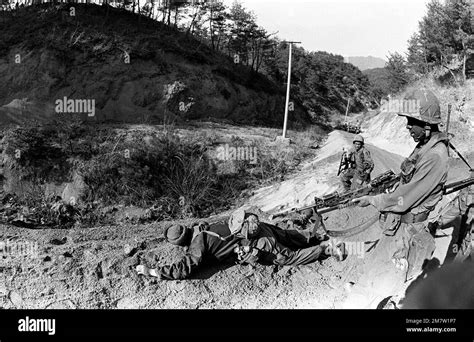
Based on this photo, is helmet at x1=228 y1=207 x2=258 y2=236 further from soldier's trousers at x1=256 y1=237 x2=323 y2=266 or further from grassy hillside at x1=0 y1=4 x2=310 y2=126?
grassy hillside at x1=0 y1=4 x2=310 y2=126

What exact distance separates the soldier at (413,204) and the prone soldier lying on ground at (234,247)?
1565mm

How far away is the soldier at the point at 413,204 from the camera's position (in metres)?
3.17

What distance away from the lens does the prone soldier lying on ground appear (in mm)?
4938

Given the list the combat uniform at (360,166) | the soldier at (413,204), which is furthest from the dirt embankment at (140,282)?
the combat uniform at (360,166)

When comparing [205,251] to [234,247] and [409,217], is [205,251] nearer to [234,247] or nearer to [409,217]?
[234,247]

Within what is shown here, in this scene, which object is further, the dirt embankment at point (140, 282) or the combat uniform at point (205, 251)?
the combat uniform at point (205, 251)

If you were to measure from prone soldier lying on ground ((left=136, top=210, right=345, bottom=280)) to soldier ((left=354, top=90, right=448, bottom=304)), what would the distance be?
5.13ft

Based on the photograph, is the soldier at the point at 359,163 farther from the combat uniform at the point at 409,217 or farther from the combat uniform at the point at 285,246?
the combat uniform at the point at 409,217

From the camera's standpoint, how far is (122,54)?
23344 millimetres

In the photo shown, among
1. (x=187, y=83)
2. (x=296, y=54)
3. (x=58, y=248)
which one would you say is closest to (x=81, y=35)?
(x=187, y=83)

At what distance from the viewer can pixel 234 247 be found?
5.20m

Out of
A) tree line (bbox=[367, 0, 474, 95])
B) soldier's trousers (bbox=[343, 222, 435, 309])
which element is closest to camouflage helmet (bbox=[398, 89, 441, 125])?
soldier's trousers (bbox=[343, 222, 435, 309])

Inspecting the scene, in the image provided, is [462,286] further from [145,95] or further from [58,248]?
[145,95]
